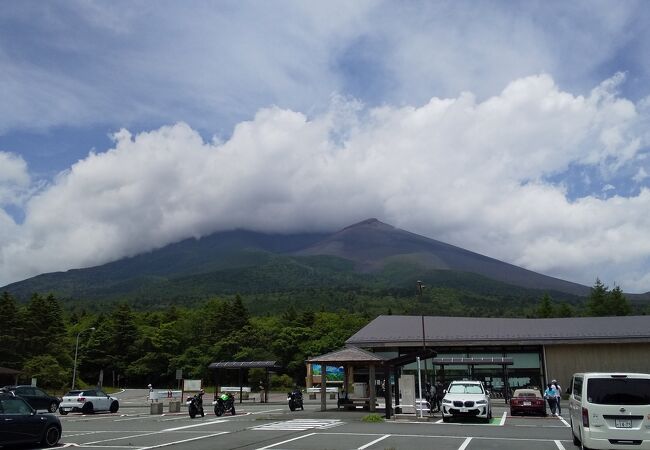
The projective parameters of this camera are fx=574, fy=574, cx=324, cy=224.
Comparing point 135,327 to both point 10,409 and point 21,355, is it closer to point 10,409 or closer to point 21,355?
point 21,355

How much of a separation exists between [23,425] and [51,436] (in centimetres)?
96

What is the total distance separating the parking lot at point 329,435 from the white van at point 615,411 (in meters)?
1.95

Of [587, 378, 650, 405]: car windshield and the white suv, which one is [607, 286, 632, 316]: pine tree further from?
[587, 378, 650, 405]: car windshield

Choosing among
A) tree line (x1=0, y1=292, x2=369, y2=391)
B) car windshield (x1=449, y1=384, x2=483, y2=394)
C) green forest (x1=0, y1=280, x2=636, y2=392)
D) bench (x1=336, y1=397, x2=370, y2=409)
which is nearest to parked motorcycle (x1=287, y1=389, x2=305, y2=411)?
bench (x1=336, y1=397, x2=370, y2=409)

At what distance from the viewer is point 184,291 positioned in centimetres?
17088

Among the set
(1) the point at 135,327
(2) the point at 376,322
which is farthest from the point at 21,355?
(2) the point at 376,322

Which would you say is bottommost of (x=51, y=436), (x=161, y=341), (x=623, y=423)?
(x=51, y=436)

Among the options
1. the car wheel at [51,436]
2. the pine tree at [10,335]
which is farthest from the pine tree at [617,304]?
the car wheel at [51,436]

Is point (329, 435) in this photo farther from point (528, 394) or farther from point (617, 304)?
point (617, 304)

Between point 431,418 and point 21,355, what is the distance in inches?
2097

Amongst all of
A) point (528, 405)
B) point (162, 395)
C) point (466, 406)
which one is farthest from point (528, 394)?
point (162, 395)

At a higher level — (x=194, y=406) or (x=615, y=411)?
(x=615, y=411)

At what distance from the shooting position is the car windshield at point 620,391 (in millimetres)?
11266

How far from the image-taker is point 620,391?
37.4 feet
